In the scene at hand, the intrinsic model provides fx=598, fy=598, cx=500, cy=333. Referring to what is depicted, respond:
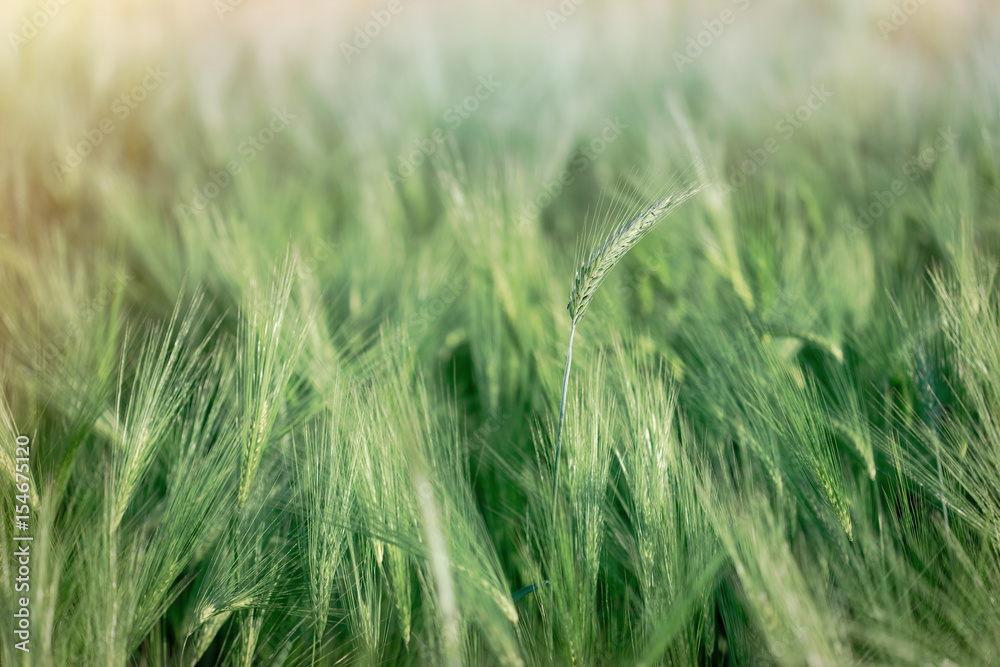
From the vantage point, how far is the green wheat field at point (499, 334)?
1.79 feet

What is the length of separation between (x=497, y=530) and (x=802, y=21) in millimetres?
1259

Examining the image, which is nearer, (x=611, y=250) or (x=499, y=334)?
(x=611, y=250)

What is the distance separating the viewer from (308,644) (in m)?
0.63

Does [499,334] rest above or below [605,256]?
below

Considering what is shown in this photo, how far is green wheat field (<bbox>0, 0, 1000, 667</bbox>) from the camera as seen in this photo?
0.55m

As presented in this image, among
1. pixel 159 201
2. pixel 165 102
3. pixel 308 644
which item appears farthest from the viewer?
pixel 165 102

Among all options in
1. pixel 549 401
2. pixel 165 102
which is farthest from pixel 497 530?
pixel 165 102

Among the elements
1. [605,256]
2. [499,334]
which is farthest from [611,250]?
[499,334]

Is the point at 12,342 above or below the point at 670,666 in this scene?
above

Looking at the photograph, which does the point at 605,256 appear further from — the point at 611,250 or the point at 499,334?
the point at 499,334

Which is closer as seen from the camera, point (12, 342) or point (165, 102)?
point (12, 342)

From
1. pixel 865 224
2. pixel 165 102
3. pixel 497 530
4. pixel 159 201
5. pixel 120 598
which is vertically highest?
pixel 165 102

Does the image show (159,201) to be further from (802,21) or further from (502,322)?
(802,21)

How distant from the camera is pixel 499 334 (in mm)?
832
